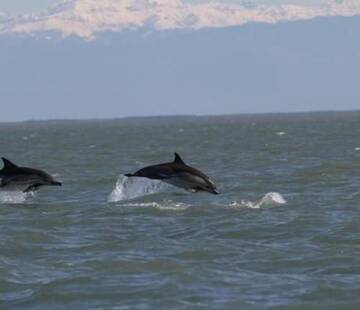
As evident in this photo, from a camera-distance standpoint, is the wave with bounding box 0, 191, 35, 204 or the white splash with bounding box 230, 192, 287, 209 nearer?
the white splash with bounding box 230, 192, 287, 209

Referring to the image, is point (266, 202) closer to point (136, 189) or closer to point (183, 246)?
point (136, 189)

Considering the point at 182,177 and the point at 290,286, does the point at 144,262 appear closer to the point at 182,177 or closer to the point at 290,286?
the point at 290,286

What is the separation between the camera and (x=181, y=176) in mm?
22797

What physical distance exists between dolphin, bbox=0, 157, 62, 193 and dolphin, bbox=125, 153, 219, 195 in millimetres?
2189

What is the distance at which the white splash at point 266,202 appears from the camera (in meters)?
26.2

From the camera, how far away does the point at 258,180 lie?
34.1 metres

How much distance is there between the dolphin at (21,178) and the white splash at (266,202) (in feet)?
14.2

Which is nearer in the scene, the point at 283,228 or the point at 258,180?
the point at 283,228

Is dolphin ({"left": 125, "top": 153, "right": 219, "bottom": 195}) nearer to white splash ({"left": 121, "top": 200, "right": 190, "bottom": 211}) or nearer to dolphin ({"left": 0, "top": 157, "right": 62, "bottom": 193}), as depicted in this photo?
dolphin ({"left": 0, "top": 157, "right": 62, "bottom": 193})

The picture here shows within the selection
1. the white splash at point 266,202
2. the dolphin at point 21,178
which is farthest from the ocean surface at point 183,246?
the dolphin at point 21,178

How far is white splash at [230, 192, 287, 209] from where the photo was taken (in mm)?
26219

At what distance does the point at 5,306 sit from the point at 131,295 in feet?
5.19

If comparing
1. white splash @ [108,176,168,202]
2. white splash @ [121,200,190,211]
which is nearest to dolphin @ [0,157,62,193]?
white splash @ [121,200,190,211]

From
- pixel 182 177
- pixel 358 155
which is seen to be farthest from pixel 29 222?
pixel 358 155
